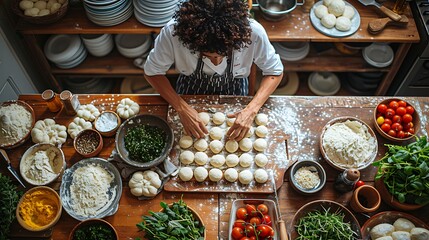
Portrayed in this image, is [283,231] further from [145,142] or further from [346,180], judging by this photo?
[145,142]

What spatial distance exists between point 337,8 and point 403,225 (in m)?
1.89

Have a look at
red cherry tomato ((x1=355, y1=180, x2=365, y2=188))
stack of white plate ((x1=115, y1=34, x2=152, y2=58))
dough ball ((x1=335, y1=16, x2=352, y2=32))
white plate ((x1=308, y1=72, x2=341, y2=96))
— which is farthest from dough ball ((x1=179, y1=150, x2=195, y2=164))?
white plate ((x1=308, y1=72, x2=341, y2=96))

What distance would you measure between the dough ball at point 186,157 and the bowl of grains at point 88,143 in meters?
0.51

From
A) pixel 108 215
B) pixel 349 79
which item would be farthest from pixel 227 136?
pixel 349 79

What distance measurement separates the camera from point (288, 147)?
7.84 feet

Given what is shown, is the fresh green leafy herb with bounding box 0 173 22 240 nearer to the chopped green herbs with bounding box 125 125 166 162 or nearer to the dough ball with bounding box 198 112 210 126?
the chopped green herbs with bounding box 125 125 166 162

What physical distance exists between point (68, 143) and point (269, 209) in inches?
52.6

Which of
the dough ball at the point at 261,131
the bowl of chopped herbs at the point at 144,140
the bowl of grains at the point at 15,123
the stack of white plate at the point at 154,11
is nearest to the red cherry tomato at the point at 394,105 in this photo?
the dough ball at the point at 261,131

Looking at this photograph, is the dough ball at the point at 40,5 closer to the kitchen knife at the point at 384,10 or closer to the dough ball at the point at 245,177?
the dough ball at the point at 245,177

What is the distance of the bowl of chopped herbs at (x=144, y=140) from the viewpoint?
90.4 inches

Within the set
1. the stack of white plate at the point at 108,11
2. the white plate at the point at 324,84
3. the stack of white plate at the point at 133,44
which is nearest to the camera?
the stack of white plate at the point at 108,11

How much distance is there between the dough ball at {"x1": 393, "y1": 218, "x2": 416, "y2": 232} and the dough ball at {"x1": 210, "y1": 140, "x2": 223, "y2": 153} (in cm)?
108

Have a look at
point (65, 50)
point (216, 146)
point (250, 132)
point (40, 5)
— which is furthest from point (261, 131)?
point (40, 5)

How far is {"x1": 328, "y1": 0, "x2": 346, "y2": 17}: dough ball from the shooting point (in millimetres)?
3193
